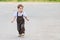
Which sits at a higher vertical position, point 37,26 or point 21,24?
point 21,24

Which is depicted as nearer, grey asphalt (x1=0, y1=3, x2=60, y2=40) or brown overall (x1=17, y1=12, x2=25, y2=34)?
brown overall (x1=17, y1=12, x2=25, y2=34)

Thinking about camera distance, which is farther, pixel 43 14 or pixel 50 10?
pixel 50 10

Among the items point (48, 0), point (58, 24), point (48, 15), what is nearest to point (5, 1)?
point (48, 0)

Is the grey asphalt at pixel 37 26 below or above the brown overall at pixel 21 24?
below

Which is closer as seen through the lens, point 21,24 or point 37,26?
point 21,24

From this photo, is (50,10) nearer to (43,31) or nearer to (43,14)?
(43,14)

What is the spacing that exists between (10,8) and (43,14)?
9.39ft

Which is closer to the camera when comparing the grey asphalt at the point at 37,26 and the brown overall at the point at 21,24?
the brown overall at the point at 21,24

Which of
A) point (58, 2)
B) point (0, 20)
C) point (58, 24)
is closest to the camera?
point (58, 24)

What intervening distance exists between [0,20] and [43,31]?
2.98 m

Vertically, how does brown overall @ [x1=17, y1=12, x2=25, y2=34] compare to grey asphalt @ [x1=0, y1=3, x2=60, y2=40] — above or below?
above

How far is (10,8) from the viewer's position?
18875 mm

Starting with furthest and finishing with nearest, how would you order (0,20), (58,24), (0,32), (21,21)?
(0,20) < (58,24) < (0,32) < (21,21)

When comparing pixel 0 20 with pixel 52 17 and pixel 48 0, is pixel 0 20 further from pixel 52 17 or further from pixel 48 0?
pixel 48 0
